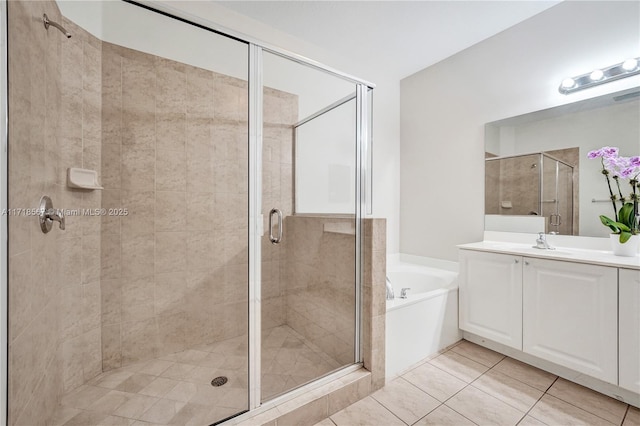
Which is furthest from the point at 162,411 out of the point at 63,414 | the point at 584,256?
the point at 584,256

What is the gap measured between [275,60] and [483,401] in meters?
2.25

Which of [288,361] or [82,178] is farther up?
[82,178]

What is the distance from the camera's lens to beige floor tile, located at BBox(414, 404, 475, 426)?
140cm

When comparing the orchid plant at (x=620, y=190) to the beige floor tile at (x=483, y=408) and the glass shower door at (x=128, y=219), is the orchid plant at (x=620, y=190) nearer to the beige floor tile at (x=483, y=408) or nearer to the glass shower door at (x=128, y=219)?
the beige floor tile at (x=483, y=408)

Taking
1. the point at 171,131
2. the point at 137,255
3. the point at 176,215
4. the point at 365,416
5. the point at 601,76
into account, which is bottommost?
the point at 365,416

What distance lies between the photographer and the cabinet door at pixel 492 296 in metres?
1.89

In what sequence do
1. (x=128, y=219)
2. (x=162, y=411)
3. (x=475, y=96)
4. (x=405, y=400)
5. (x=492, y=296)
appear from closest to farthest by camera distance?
(x=162, y=411) < (x=405, y=400) < (x=128, y=219) < (x=492, y=296) < (x=475, y=96)

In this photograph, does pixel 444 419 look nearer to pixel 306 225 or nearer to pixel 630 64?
pixel 306 225

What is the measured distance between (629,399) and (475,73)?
2.63 metres

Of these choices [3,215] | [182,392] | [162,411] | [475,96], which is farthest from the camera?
[475,96]

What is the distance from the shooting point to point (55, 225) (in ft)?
4.64

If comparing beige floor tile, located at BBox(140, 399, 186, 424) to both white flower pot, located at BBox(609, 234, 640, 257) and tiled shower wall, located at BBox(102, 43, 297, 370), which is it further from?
white flower pot, located at BBox(609, 234, 640, 257)

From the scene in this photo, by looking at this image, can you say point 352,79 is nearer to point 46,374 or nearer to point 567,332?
point 567,332

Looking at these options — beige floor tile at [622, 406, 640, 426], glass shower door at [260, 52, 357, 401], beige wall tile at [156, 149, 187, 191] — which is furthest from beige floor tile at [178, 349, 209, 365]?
beige floor tile at [622, 406, 640, 426]
